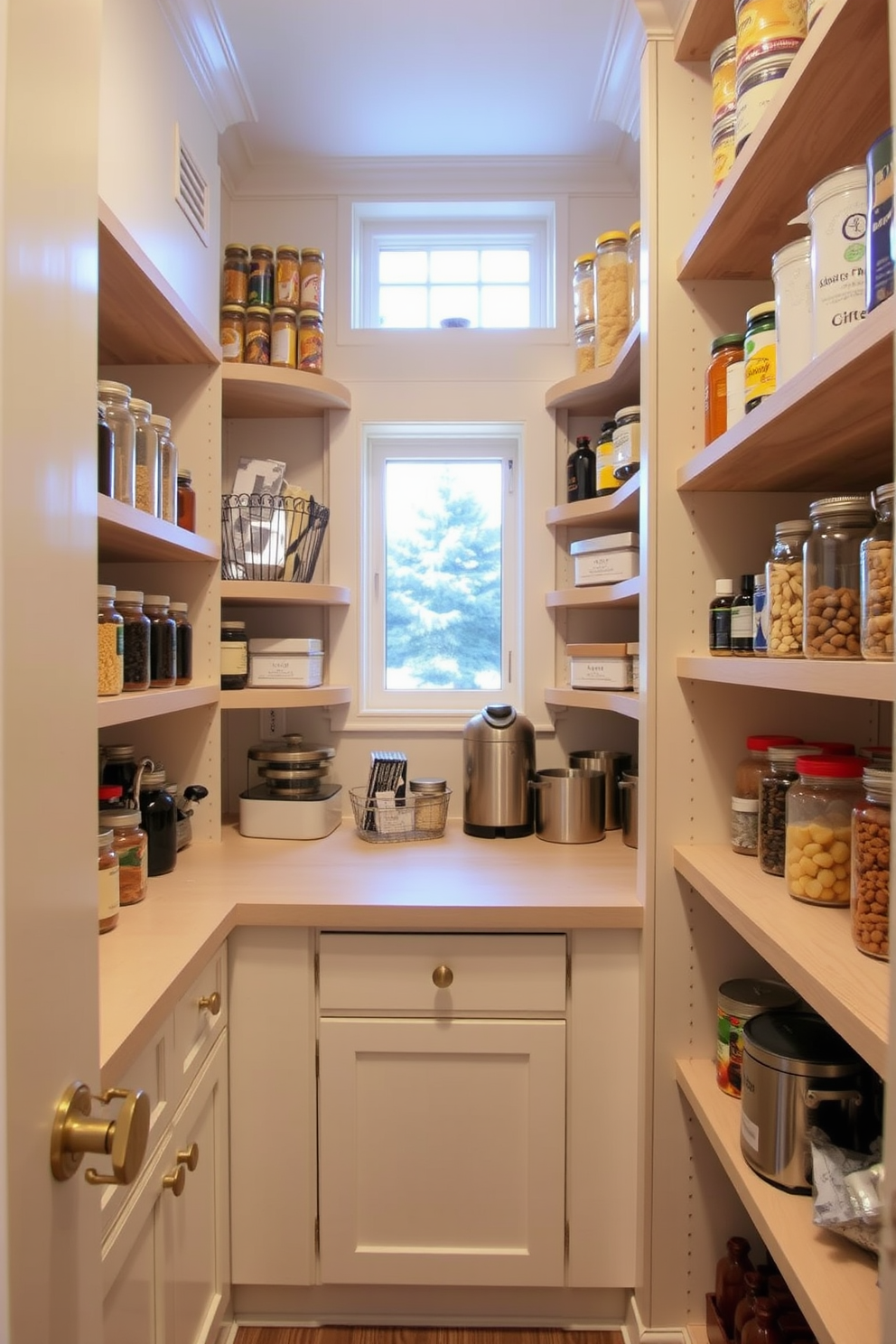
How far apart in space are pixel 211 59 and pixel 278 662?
1334mm

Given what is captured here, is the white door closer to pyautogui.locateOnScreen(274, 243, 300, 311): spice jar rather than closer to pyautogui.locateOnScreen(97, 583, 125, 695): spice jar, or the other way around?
pyautogui.locateOnScreen(97, 583, 125, 695): spice jar

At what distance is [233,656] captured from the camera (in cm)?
189

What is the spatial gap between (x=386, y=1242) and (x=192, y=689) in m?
1.13

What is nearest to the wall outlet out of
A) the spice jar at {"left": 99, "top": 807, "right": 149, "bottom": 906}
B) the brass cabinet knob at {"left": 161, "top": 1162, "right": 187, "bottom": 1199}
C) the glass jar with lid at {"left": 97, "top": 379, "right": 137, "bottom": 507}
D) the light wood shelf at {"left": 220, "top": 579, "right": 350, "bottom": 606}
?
the light wood shelf at {"left": 220, "top": 579, "right": 350, "bottom": 606}

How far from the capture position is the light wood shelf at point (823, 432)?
74 cm

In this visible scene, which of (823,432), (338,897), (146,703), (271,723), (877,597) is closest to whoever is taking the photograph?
(877,597)

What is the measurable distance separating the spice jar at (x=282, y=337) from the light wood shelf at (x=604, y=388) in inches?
26.6

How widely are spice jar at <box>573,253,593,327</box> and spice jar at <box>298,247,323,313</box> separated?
0.64 meters

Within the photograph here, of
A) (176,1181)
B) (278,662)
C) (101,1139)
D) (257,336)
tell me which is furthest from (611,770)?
(101,1139)

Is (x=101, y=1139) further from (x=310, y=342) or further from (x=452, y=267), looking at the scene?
(x=452, y=267)

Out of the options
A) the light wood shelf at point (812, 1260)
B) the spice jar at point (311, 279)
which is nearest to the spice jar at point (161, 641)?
the spice jar at point (311, 279)

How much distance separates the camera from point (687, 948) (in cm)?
140

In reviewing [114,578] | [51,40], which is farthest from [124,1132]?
[114,578]

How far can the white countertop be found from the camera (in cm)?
115
